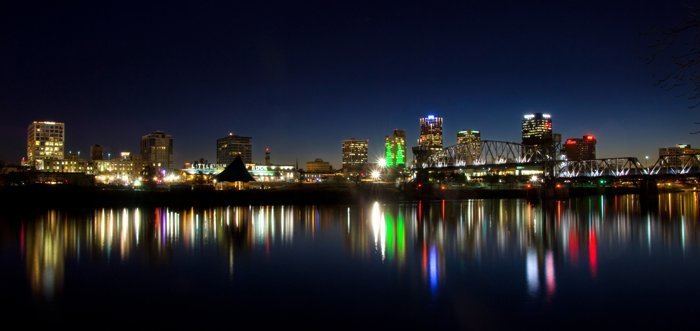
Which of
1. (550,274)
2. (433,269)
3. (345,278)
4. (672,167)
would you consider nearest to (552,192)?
(672,167)

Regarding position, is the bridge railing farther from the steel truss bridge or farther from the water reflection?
the water reflection

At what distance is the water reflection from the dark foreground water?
118 mm

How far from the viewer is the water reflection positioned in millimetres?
20875

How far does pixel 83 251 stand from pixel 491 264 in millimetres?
17349

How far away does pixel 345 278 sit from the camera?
62.3 feet

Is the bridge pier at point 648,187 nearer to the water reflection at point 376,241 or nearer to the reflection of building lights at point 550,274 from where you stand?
the water reflection at point 376,241

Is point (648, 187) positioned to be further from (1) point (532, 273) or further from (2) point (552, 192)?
(1) point (532, 273)

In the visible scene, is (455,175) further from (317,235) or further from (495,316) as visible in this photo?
(495,316)

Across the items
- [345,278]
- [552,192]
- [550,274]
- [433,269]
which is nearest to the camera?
[345,278]

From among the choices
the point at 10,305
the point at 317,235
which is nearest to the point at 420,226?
the point at 317,235

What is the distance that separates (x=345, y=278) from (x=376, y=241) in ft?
33.2

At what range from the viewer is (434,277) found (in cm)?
1892

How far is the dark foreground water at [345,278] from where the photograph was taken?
13.7 metres

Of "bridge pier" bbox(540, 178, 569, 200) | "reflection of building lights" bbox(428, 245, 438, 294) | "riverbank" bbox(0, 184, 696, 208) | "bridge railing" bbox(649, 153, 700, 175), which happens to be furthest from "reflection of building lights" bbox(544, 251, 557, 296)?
"bridge railing" bbox(649, 153, 700, 175)
